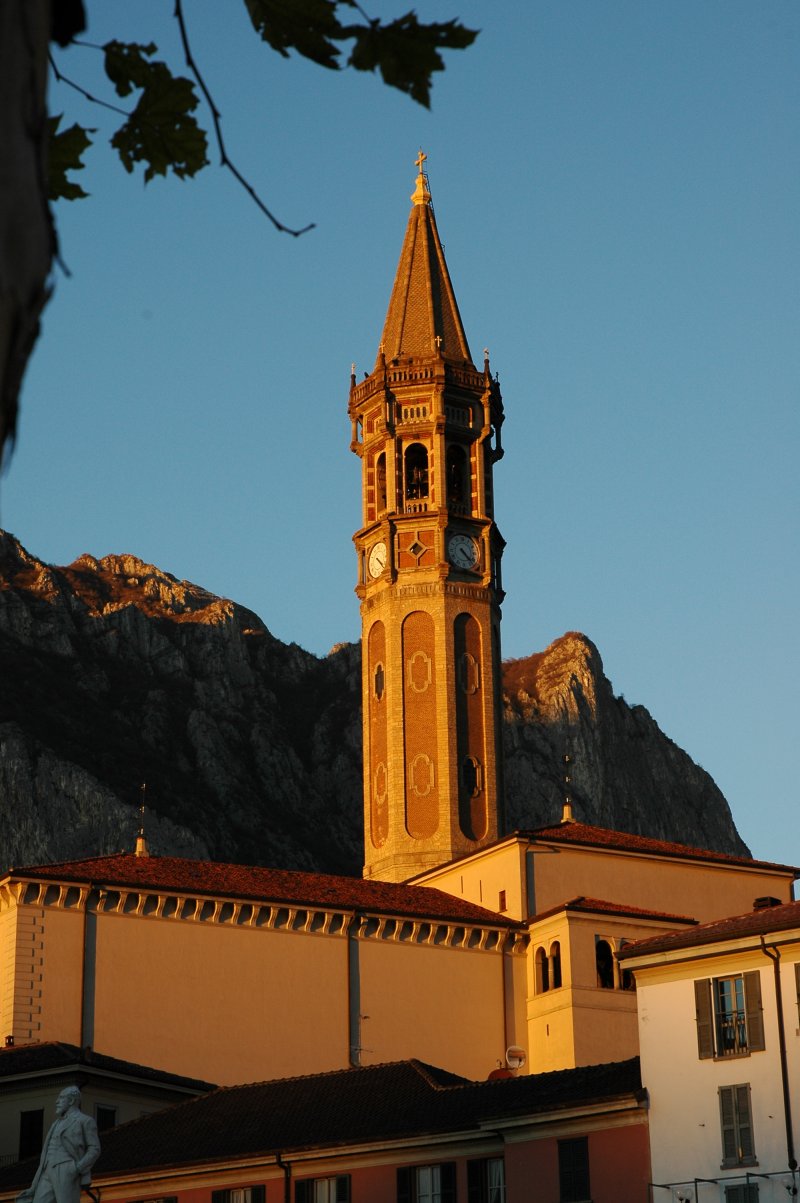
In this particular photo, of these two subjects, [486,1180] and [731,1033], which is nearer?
[731,1033]

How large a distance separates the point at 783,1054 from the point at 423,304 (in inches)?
1822

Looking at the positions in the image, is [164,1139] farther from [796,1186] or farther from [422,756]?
[422,756]

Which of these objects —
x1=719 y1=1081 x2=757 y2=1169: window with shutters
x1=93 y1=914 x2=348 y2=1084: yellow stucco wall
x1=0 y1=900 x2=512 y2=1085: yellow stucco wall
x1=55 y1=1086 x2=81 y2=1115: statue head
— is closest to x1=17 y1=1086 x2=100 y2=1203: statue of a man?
x1=55 y1=1086 x2=81 y2=1115: statue head

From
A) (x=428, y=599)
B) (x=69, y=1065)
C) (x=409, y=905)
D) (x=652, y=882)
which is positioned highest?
(x=428, y=599)

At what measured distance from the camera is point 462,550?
240 ft

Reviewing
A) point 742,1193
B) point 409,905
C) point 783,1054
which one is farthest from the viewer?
point 409,905

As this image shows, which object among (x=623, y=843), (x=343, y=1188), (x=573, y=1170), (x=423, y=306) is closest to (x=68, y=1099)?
(x=573, y=1170)

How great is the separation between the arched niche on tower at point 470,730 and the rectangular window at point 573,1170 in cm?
3178

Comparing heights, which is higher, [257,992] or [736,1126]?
[257,992]

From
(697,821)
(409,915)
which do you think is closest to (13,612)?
(697,821)

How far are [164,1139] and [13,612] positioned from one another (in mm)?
118004

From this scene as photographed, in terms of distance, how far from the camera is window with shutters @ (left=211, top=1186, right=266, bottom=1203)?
40.3 metres

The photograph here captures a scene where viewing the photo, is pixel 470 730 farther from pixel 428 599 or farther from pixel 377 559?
pixel 377 559

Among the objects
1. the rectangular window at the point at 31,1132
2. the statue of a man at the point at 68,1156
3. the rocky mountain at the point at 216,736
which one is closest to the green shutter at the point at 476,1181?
the rectangular window at the point at 31,1132
